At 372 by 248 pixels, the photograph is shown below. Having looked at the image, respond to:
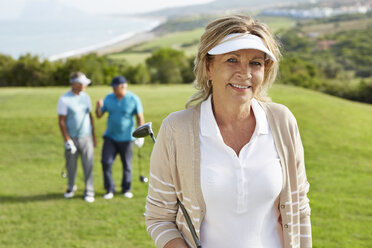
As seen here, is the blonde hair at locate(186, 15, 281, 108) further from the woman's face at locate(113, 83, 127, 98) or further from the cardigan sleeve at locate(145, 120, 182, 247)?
the woman's face at locate(113, 83, 127, 98)

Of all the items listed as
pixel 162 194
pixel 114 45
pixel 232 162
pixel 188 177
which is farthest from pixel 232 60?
pixel 114 45

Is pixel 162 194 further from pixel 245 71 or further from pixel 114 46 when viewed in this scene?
pixel 114 46

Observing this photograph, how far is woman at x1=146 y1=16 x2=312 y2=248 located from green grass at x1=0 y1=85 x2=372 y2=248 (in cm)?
371

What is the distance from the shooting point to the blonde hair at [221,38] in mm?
2096

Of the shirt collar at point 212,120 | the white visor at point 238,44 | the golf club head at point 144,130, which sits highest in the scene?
the white visor at point 238,44

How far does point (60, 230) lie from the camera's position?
6.23 m

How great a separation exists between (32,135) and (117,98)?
618 centimetres

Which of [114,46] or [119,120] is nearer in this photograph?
[119,120]

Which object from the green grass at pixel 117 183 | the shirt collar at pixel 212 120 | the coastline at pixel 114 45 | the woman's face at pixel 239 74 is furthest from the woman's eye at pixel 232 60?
the coastline at pixel 114 45

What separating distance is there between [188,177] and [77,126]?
5.44 m

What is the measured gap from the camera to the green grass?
6.04m

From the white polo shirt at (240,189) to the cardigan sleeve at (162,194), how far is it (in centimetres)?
17

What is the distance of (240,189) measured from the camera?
206cm

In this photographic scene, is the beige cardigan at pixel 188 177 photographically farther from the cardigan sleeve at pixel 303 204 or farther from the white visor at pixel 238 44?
the white visor at pixel 238 44
